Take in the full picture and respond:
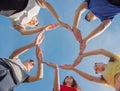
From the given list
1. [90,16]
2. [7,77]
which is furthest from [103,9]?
[7,77]

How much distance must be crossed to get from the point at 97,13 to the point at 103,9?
0.27m

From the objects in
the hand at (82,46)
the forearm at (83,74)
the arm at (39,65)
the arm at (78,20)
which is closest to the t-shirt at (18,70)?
the arm at (39,65)

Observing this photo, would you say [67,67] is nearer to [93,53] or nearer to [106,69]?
[93,53]

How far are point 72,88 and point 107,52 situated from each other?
1307mm

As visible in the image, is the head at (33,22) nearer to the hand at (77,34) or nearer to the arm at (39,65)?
the arm at (39,65)

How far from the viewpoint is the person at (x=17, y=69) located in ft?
21.4

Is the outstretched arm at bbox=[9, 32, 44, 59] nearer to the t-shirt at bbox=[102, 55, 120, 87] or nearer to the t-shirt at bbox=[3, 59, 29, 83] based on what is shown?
the t-shirt at bbox=[3, 59, 29, 83]

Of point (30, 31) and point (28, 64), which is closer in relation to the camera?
point (28, 64)

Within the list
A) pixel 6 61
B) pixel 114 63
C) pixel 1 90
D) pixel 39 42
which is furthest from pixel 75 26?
pixel 1 90

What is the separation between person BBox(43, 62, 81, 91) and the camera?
7533mm

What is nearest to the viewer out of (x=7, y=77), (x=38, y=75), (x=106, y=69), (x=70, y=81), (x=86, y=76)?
(x=7, y=77)

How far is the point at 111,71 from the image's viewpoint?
753 centimetres

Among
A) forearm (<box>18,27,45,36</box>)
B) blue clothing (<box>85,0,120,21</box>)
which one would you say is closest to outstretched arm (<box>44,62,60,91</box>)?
forearm (<box>18,27,45,36</box>)

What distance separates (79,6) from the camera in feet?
27.7
